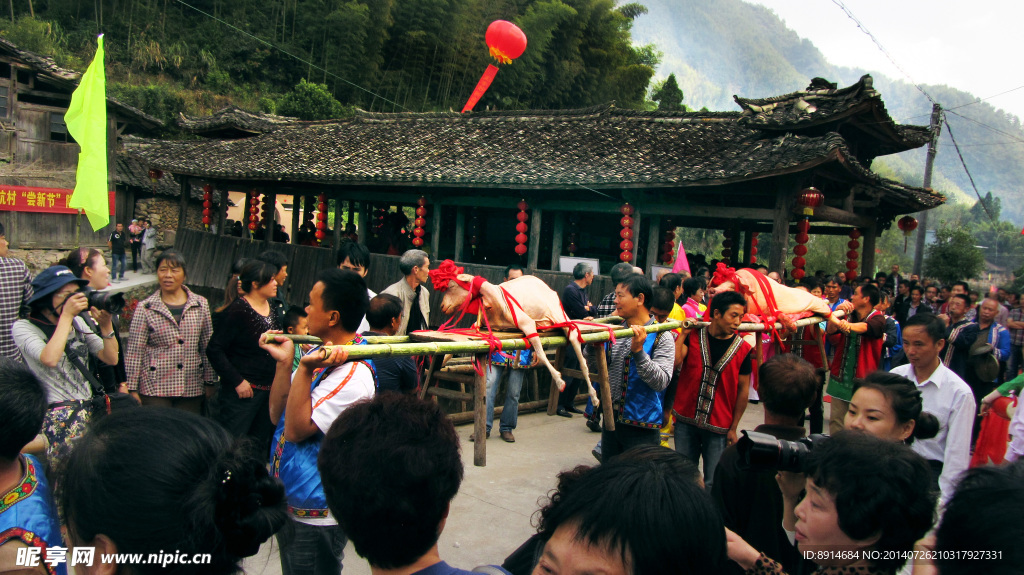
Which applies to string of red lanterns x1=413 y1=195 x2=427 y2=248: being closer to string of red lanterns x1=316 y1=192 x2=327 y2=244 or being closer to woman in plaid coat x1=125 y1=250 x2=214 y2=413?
string of red lanterns x1=316 y1=192 x2=327 y2=244

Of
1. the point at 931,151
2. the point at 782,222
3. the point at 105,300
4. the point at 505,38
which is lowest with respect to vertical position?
the point at 105,300

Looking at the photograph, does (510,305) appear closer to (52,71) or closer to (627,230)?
(627,230)

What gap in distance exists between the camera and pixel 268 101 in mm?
28078

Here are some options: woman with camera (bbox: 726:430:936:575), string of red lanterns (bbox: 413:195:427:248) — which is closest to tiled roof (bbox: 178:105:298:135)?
string of red lanterns (bbox: 413:195:427:248)


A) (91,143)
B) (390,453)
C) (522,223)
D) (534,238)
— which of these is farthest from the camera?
(522,223)

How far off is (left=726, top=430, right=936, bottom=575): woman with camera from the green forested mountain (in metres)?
131

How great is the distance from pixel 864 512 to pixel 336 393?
1777 mm

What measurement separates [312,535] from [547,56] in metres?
31.4

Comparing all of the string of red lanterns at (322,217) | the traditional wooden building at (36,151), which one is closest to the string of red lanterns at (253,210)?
the string of red lanterns at (322,217)

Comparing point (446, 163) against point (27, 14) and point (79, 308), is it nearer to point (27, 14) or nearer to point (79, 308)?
point (79, 308)

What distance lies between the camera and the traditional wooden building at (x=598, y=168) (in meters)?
10.4

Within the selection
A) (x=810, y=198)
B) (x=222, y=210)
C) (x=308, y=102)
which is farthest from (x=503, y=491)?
(x=308, y=102)

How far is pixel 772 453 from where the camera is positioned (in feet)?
6.25

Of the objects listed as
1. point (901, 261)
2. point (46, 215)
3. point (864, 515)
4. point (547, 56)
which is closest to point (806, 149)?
point (864, 515)
